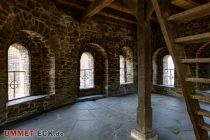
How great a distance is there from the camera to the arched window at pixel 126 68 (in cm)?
684

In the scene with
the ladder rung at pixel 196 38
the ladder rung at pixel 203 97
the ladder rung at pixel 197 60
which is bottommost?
the ladder rung at pixel 203 97

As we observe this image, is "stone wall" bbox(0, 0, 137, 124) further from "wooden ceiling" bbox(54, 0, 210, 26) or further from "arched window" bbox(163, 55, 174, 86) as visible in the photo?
"arched window" bbox(163, 55, 174, 86)

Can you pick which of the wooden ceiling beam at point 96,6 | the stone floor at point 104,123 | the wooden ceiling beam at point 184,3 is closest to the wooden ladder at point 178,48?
the stone floor at point 104,123

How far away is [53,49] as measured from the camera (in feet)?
14.1

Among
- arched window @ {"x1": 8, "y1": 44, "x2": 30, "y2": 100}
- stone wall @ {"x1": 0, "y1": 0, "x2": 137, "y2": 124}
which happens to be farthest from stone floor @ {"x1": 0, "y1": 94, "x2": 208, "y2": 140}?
arched window @ {"x1": 8, "y1": 44, "x2": 30, "y2": 100}

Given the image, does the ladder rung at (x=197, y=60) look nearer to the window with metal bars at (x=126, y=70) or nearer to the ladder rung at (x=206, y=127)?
the ladder rung at (x=206, y=127)

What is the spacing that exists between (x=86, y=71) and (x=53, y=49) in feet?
5.85

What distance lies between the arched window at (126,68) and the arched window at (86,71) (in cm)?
151

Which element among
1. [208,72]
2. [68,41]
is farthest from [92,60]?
[208,72]

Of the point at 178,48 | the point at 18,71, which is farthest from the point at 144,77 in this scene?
the point at 18,71

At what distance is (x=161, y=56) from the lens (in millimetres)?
6652

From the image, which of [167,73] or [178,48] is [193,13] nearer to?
[178,48]

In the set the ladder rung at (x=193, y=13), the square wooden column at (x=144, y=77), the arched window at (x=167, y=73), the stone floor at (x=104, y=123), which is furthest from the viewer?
the arched window at (x=167, y=73)

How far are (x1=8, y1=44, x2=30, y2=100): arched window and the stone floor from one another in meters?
0.94
